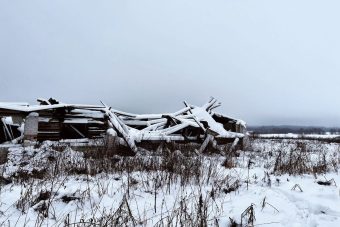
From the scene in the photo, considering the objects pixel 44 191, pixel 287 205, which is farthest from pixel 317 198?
pixel 44 191

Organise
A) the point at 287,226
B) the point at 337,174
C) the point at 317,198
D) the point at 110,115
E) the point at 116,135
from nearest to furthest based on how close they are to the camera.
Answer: the point at 287,226 → the point at 317,198 → the point at 337,174 → the point at 116,135 → the point at 110,115

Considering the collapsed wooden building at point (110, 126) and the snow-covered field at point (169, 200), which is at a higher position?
the collapsed wooden building at point (110, 126)

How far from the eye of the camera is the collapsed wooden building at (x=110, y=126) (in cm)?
933

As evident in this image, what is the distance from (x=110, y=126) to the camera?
32.8 ft

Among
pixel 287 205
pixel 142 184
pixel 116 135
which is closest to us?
pixel 287 205

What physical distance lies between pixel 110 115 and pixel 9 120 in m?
5.45

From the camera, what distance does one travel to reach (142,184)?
15.5ft

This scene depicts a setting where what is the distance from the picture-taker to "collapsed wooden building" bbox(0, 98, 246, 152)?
933 centimetres

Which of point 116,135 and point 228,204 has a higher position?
point 116,135

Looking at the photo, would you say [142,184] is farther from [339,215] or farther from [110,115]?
[110,115]

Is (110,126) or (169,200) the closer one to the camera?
(169,200)

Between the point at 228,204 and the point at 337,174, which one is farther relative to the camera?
the point at 337,174

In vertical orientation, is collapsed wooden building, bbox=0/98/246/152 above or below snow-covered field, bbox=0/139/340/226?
above

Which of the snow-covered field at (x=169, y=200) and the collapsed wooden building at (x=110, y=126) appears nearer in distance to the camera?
the snow-covered field at (x=169, y=200)
